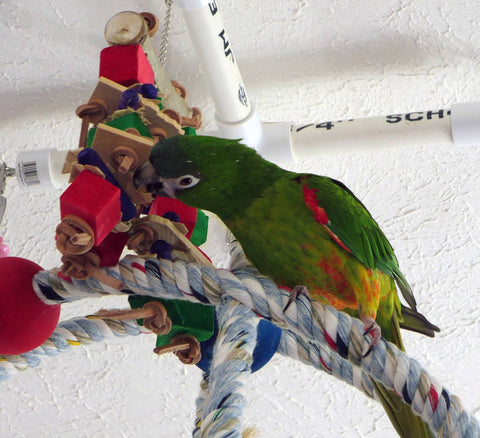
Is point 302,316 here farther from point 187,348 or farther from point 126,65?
point 126,65

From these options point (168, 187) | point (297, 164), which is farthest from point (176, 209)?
point (297, 164)

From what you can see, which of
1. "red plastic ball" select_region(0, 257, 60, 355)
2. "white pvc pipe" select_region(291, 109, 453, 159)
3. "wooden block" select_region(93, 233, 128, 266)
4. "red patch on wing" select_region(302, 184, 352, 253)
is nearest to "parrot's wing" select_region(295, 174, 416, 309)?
"red patch on wing" select_region(302, 184, 352, 253)

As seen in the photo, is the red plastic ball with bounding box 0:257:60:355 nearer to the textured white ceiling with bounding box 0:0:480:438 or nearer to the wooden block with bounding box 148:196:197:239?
the wooden block with bounding box 148:196:197:239

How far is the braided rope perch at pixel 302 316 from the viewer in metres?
0.54

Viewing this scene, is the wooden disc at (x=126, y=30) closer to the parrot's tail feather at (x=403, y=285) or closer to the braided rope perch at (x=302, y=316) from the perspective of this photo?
the braided rope perch at (x=302, y=316)

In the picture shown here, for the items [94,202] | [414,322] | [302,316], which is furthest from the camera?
[414,322]

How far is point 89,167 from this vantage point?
75cm

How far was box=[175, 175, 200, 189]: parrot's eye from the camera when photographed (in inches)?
32.9

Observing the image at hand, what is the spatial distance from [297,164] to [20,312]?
757 mm

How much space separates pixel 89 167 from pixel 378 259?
1.34 ft

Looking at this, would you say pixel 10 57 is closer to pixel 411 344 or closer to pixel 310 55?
pixel 310 55

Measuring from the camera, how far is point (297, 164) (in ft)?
4.48

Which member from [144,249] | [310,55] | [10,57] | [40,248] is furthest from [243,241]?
[40,248]

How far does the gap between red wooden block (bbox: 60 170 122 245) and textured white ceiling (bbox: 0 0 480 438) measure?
1.71 ft
